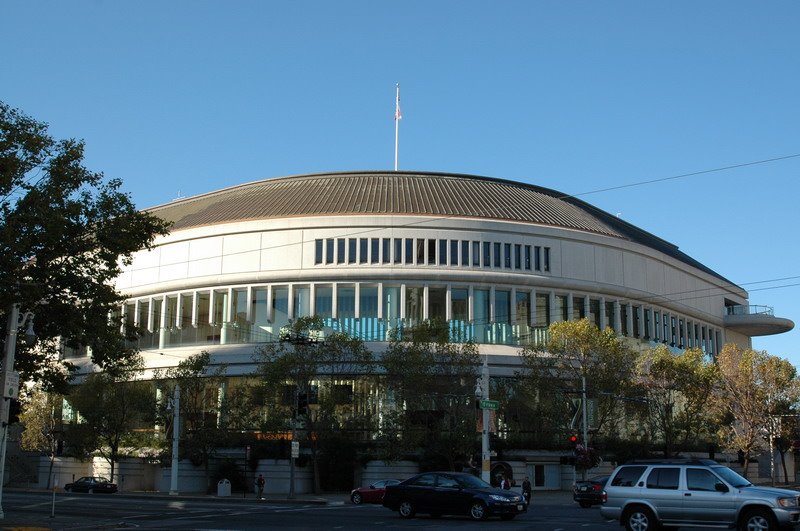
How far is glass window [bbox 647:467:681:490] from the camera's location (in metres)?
22.5

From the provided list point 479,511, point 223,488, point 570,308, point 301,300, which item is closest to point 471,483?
point 479,511

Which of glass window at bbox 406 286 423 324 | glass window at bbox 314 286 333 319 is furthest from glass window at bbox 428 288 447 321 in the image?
glass window at bbox 314 286 333 319

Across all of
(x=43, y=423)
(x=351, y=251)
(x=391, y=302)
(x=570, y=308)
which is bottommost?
(x=43, y=423)

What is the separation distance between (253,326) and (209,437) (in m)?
12.7

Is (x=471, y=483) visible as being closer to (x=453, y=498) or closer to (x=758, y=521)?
(x=453, y=498)

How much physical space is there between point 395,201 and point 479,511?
4807 centimetres

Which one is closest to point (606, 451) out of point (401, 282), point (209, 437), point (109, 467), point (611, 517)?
point (401, 282)

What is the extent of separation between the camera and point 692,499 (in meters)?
22.0

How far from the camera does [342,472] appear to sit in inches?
2472

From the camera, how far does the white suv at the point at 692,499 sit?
68.4 ft

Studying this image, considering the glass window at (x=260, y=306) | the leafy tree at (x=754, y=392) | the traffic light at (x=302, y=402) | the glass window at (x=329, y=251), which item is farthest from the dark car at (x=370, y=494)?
the leafy tree at (x=754, y=392)

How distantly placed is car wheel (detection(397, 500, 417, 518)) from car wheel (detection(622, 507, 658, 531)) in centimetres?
967

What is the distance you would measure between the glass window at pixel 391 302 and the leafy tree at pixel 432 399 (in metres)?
13.1

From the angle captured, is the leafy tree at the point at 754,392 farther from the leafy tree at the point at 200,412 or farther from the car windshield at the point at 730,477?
the car windshield at the point at 730,477
